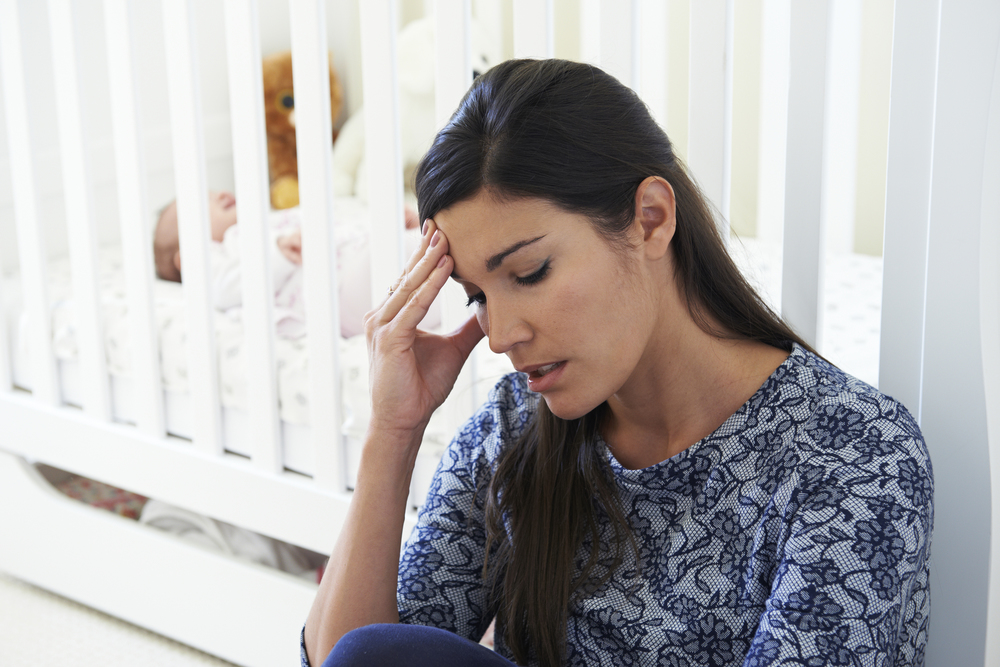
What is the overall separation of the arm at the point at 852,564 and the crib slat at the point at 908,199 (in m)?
0.20

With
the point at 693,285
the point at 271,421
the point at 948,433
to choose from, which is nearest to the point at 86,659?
the point at 271,421

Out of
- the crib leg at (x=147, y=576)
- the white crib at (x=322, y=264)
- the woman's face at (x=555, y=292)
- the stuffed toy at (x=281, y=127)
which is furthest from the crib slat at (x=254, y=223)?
the stuffed toy at (x=281, y=127)

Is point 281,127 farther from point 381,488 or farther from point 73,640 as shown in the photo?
point 381,488

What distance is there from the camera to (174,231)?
1994 mm

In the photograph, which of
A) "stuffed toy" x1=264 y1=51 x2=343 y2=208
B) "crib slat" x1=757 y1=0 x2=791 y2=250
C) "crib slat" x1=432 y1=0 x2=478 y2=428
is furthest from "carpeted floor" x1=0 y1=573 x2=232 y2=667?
"crib slat" x1=757 y1=0 x2=791 y2=250

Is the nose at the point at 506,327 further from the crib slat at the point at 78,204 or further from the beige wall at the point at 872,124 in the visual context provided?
the beige wall at the point at 872,124

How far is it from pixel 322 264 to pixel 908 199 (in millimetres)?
775

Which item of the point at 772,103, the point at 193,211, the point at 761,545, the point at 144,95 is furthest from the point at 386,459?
the point at 144,95

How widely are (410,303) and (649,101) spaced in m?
0.47

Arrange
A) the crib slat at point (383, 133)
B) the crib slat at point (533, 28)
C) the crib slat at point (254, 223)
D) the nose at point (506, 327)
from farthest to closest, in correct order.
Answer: the crib slat at point (254, 223)
the crib slat at point (383, 133)
the crib slat at point (533, 28)
the nose at point (506, 327)

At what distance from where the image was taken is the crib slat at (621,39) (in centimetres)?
101

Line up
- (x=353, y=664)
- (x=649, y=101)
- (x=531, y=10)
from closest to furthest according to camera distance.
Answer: (x=353, y=664) → (x=531, y=10) → (x=649, y=101)

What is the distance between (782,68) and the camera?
6.40ft

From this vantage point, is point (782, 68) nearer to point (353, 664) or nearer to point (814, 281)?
point (814, 281)
